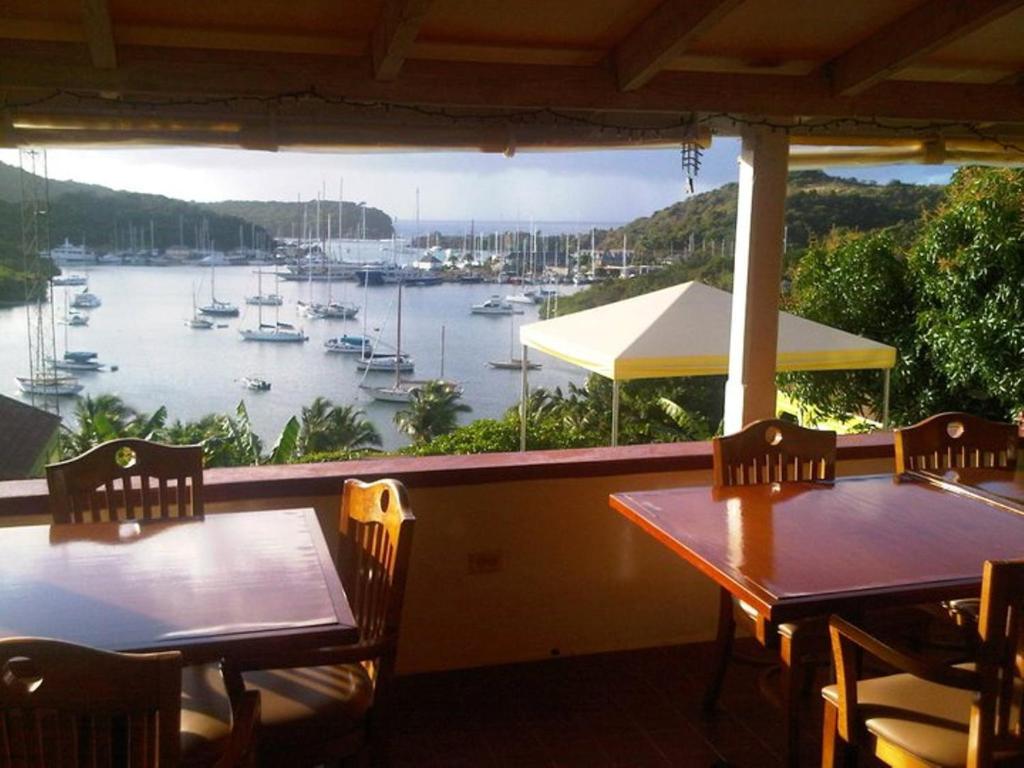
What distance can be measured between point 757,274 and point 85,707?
309cm

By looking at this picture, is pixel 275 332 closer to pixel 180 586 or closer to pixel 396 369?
pixel 396 369

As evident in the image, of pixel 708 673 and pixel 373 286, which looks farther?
pixel 373 286

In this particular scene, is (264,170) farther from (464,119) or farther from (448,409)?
(464,119)

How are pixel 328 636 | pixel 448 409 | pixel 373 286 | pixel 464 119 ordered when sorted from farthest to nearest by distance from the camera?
pixel 373 286 < pixel 448 409 < pixel 464 119 < pixel 328 636

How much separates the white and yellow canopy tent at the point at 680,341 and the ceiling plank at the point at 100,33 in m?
5.09

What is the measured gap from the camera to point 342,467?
3.51 metres

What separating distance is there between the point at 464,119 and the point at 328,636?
215 cm

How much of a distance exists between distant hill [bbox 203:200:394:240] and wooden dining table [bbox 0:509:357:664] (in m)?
13.0

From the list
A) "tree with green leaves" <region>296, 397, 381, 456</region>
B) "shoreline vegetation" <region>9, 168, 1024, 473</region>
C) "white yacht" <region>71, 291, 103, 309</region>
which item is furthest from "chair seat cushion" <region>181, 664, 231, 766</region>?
"white yacht" <region>71, 291, 103, 309</region>

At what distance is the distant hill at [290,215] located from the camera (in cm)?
1551

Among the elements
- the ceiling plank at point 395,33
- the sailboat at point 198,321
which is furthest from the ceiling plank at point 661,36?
the sailboat at point 198,321

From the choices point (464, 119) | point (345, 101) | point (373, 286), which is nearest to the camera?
point (345, 101)

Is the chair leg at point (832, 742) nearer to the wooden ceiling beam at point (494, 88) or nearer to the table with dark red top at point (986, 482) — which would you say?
the table with dark red top at point (986, 482)

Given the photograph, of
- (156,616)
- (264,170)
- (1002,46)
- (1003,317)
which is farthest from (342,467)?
(264,170)
